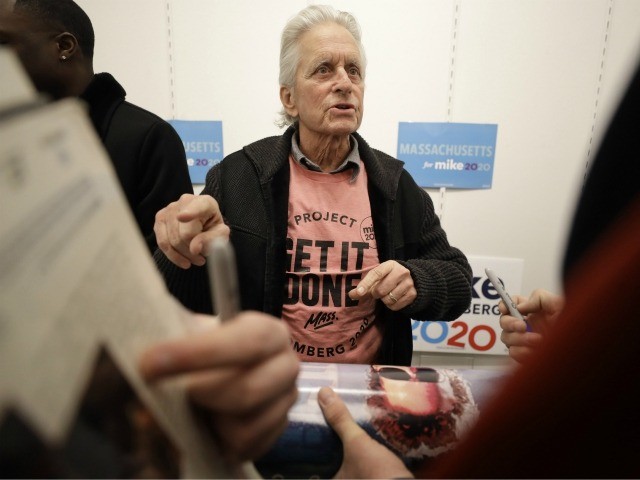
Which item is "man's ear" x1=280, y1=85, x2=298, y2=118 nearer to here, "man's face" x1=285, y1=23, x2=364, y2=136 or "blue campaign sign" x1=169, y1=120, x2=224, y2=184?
"man's face" x1=285, y1=23, x2=364, y2=136

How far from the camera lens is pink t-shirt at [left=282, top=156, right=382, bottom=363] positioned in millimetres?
1052

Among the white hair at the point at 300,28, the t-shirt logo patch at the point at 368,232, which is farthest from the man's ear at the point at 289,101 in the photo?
the t-shirt logo patch at the point at 368,232

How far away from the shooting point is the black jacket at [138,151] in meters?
1.11

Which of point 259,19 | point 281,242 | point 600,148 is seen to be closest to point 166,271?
point 281,242

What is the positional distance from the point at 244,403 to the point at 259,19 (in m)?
2.04

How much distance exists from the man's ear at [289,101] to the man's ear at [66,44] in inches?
24.2

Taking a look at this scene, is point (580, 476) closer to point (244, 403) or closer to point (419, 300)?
point (244, 403)

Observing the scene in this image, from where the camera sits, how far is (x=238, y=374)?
24 centimetres

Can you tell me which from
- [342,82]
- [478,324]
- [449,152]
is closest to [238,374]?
[342,82]

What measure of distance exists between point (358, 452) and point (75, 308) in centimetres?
40

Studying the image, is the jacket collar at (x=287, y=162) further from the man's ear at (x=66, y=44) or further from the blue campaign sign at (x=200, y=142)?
the blue campaign sign at (x=200, y=142)

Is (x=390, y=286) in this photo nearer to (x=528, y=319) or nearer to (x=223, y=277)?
(x=528, y=319)

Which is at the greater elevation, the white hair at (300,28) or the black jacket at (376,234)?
the white hair at (300,28)

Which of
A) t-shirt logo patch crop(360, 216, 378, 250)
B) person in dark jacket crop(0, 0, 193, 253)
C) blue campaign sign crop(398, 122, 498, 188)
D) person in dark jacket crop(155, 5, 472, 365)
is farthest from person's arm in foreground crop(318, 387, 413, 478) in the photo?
blue campaign sign crop(398, 122, 498, 188)
